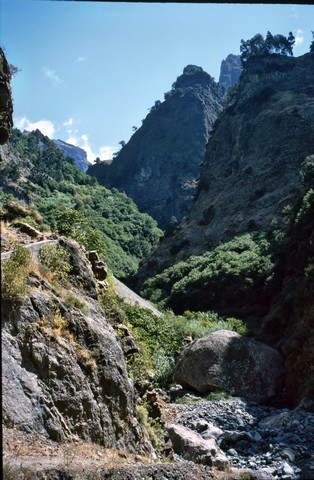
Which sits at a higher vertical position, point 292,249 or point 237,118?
point 237,118

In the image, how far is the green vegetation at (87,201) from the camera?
70312 millimetres

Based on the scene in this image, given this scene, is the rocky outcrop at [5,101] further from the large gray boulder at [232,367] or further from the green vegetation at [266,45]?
the green vegetation at [266,45]

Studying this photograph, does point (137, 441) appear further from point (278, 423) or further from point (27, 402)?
point (278, 423)

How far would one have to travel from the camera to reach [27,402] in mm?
6789

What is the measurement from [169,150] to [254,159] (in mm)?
67058

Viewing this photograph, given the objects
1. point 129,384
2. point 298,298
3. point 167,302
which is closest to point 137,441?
point 129,384

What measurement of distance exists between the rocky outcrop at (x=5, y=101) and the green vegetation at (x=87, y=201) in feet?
158

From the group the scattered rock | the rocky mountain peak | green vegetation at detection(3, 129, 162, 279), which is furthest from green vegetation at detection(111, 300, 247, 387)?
the rocky mountain peak

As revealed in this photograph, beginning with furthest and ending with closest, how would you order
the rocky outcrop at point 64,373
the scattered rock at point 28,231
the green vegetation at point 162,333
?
the green vegetation at point 162,333 < the scattered rock at point 28,231 < the rocky outcrop at point 64,373

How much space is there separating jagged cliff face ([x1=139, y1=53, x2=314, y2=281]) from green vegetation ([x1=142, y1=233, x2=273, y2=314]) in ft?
17.1

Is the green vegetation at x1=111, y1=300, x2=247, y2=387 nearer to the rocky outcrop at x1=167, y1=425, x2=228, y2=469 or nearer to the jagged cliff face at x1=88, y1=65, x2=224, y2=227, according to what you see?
the rocky outcrop at x1=167, y1=425, x2=228, y2=469

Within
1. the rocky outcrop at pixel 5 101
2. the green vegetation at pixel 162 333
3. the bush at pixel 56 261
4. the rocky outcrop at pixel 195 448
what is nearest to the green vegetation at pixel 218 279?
the green vegetation at pixel 162 333

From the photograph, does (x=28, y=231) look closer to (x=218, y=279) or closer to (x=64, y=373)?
(x=64, y=373)

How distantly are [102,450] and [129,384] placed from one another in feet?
7.48
